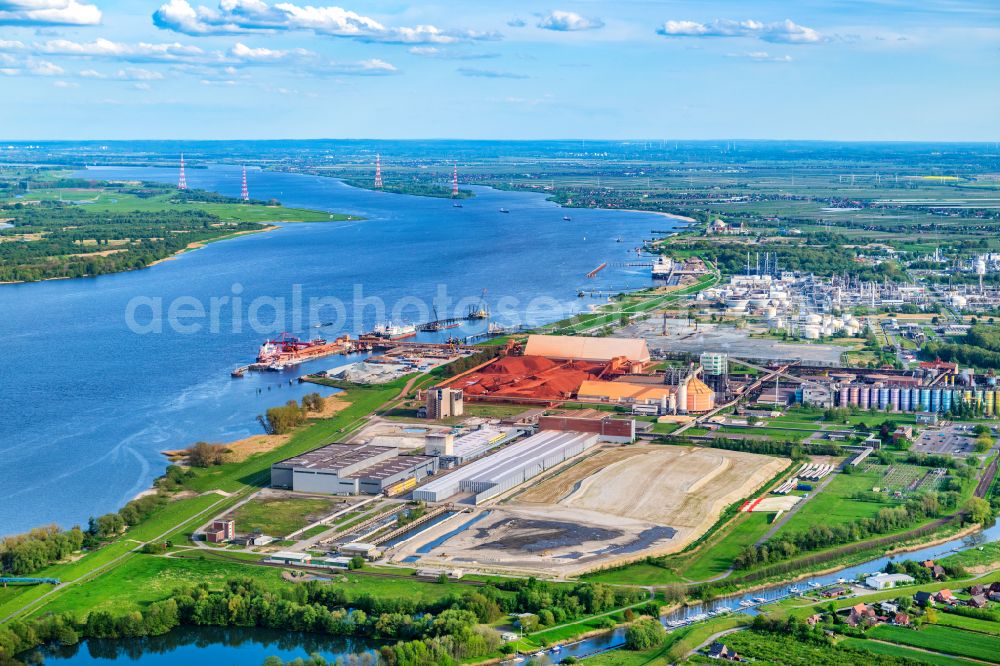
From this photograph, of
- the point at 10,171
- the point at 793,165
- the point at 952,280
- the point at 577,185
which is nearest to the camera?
the point at 952,280

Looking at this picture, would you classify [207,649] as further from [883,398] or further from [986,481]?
[883,398]

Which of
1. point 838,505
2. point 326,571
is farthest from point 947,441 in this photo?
point 326,571

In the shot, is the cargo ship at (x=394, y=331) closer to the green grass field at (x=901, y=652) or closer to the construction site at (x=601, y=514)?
the construction site at (x=601, y=514)

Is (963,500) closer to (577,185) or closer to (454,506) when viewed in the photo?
(454,506)

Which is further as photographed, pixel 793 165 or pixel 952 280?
pixel 793 165

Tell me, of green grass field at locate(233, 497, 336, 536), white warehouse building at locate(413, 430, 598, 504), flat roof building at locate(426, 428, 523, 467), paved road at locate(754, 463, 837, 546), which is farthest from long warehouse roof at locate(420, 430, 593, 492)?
paved road at locate(754, 463, 837, 546)

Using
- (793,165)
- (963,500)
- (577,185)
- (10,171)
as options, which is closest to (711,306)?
(963,500)

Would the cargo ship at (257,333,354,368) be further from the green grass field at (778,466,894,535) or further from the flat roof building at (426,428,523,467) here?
the green grass field at (778,466,894,535)

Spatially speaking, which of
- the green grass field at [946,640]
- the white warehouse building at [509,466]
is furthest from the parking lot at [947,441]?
the green grass field at [946,640]
